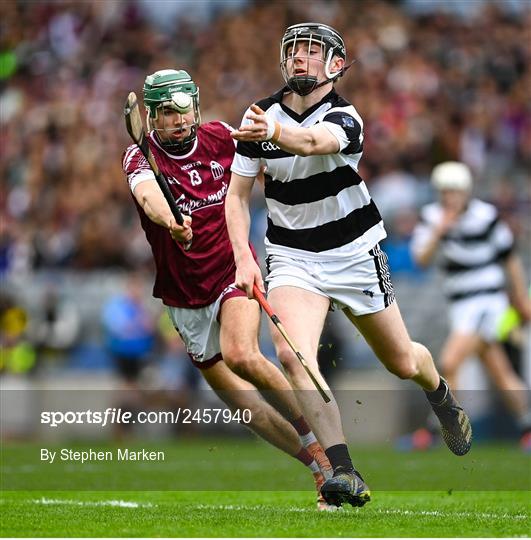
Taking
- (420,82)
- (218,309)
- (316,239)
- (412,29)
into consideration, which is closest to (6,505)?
(218,309)

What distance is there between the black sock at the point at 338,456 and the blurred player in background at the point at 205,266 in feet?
2.08

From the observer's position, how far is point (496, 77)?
17.5 metres

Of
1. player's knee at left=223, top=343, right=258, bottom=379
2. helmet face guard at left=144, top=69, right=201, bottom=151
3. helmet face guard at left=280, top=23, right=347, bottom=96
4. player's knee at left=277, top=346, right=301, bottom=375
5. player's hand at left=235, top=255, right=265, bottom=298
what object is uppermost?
helmet face guard at left=280, top=23, right=347, bottom=96

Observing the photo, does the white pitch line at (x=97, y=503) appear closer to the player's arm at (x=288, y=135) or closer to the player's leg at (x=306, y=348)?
the player's leg at (x=306, y=348)

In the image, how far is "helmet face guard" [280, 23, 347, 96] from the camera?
→ 6766 mm

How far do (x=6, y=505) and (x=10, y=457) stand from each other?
395 centimetres

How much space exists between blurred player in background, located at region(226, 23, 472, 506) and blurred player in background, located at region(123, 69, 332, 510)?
0.51 m

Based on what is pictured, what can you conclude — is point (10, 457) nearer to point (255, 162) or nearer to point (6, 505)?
point (6, 505)

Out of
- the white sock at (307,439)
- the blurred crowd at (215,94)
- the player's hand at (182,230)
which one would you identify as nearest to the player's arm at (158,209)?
the player's hand at (182,230)

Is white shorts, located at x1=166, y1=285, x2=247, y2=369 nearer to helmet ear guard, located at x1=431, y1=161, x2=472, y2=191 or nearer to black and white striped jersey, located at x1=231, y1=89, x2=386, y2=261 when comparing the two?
black and white striped jersey, located at x1=231, y1=89, x2=386, y2=261

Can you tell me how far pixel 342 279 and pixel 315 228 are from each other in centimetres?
30

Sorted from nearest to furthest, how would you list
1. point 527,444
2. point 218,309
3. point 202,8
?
1. point 218,309
2. point 527,444
3. point 202,8

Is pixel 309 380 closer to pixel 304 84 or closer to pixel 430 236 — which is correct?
pixel 304 84

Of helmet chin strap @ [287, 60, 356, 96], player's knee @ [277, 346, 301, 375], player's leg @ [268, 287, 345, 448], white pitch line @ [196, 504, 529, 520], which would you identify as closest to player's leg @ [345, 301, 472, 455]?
player's leg @ [268, 287, 345, 448]
